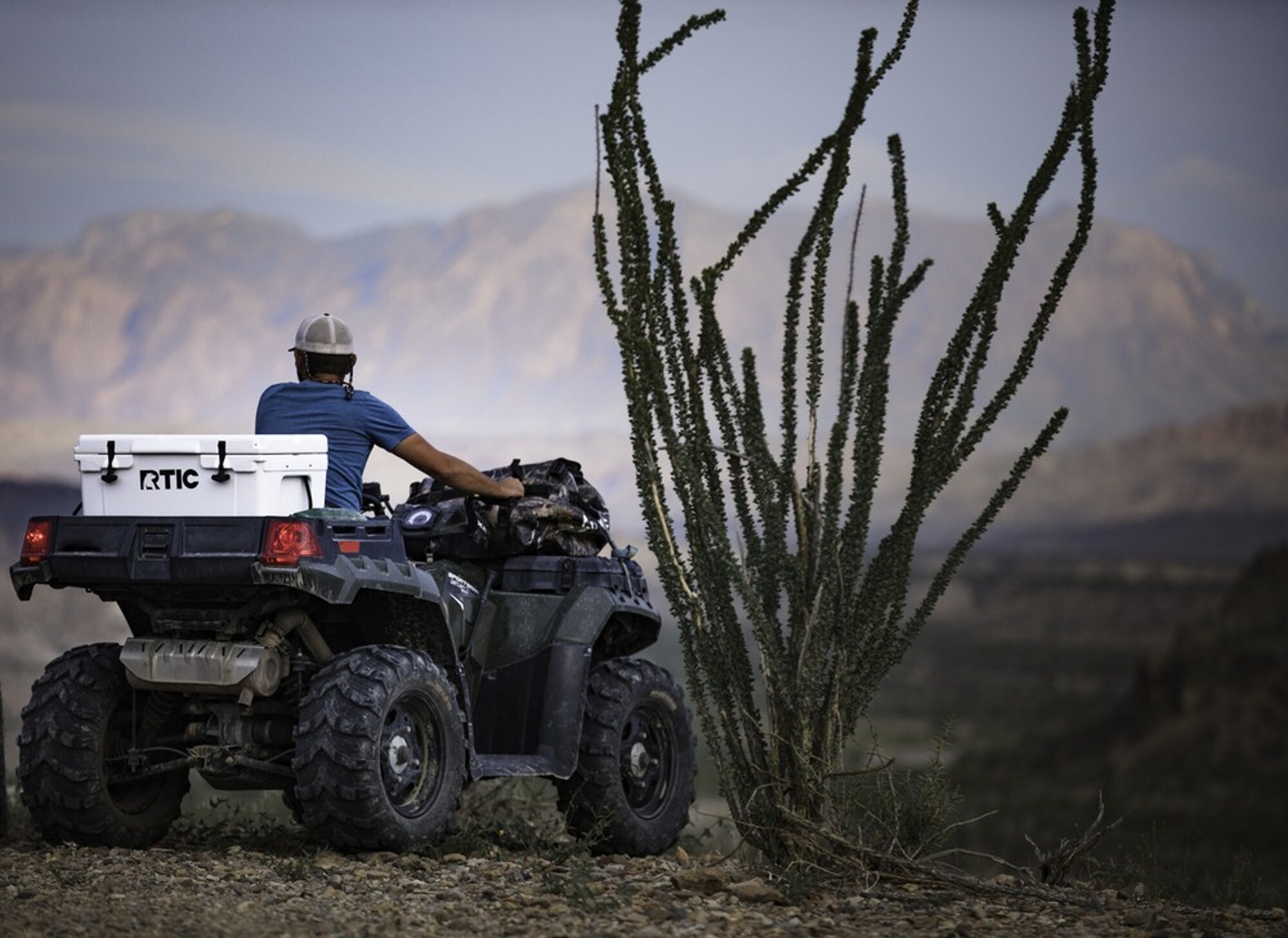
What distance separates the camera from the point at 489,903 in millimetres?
8016

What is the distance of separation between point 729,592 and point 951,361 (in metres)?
1.43

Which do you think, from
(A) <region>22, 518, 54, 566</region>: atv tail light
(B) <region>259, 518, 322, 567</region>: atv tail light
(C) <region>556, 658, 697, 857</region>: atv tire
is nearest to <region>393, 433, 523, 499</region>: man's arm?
(B) <region>259, 518, 322, 567</region>: atv tail light

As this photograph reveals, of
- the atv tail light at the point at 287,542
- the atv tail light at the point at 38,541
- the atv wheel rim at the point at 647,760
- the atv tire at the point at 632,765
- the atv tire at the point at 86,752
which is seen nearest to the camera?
the atv tail light at the point at 287,542

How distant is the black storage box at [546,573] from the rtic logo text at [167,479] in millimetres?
2058

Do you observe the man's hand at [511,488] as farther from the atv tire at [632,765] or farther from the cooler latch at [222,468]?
the cooler latch at [222,468]

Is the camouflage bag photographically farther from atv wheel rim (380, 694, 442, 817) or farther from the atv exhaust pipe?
the atv exhaust pipe

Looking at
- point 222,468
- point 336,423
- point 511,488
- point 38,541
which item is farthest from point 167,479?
point 511,488

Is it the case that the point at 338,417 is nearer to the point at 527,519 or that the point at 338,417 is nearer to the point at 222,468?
the point at 222,468

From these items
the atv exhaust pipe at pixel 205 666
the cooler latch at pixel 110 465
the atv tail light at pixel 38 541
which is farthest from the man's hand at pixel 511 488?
the atv tail light at pixel 38 541

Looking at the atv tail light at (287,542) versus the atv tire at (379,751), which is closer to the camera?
the atv tail light at (287,542)

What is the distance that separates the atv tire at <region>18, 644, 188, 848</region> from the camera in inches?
357

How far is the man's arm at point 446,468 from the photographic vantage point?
30.1 ft

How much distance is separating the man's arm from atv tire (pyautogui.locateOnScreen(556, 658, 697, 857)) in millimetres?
1236

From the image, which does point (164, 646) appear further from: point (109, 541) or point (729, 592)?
point (729, 592)
